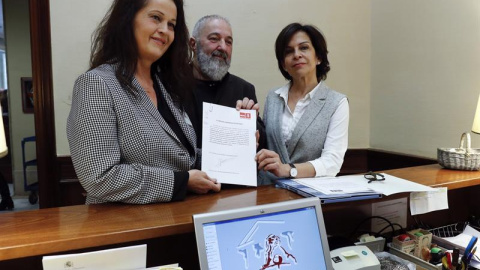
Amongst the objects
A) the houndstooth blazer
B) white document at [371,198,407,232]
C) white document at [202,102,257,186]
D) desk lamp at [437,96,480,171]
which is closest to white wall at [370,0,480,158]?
desk lamp at [437,96,480,171]

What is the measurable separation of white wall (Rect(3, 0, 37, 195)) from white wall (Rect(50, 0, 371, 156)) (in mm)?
3420

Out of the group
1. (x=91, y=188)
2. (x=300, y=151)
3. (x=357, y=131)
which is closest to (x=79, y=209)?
(x=91, y=188)

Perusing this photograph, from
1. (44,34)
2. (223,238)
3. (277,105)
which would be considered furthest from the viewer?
(44,34)

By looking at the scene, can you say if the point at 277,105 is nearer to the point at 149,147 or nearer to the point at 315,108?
the point at 315,108

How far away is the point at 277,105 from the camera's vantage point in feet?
5.74

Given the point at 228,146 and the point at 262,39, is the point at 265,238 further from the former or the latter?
the point at 262,39

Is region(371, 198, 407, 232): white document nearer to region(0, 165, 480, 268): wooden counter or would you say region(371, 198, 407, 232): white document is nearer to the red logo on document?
region(0, 165, 480, 268): wooden counter

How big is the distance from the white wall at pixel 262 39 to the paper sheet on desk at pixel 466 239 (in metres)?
1.44

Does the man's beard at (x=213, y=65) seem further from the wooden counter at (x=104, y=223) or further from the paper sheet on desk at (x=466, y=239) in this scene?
the paper sheet on desk at (x=466, y=239)

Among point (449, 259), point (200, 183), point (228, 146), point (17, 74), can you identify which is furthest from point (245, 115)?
point (17, 74)

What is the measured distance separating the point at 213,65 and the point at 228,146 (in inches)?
24.2

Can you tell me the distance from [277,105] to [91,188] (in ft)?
3.29

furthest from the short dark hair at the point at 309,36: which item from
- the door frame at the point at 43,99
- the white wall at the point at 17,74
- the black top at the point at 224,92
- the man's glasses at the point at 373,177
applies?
the white wall at the point at 17,74

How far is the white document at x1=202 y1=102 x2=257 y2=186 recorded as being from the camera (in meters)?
1.18
